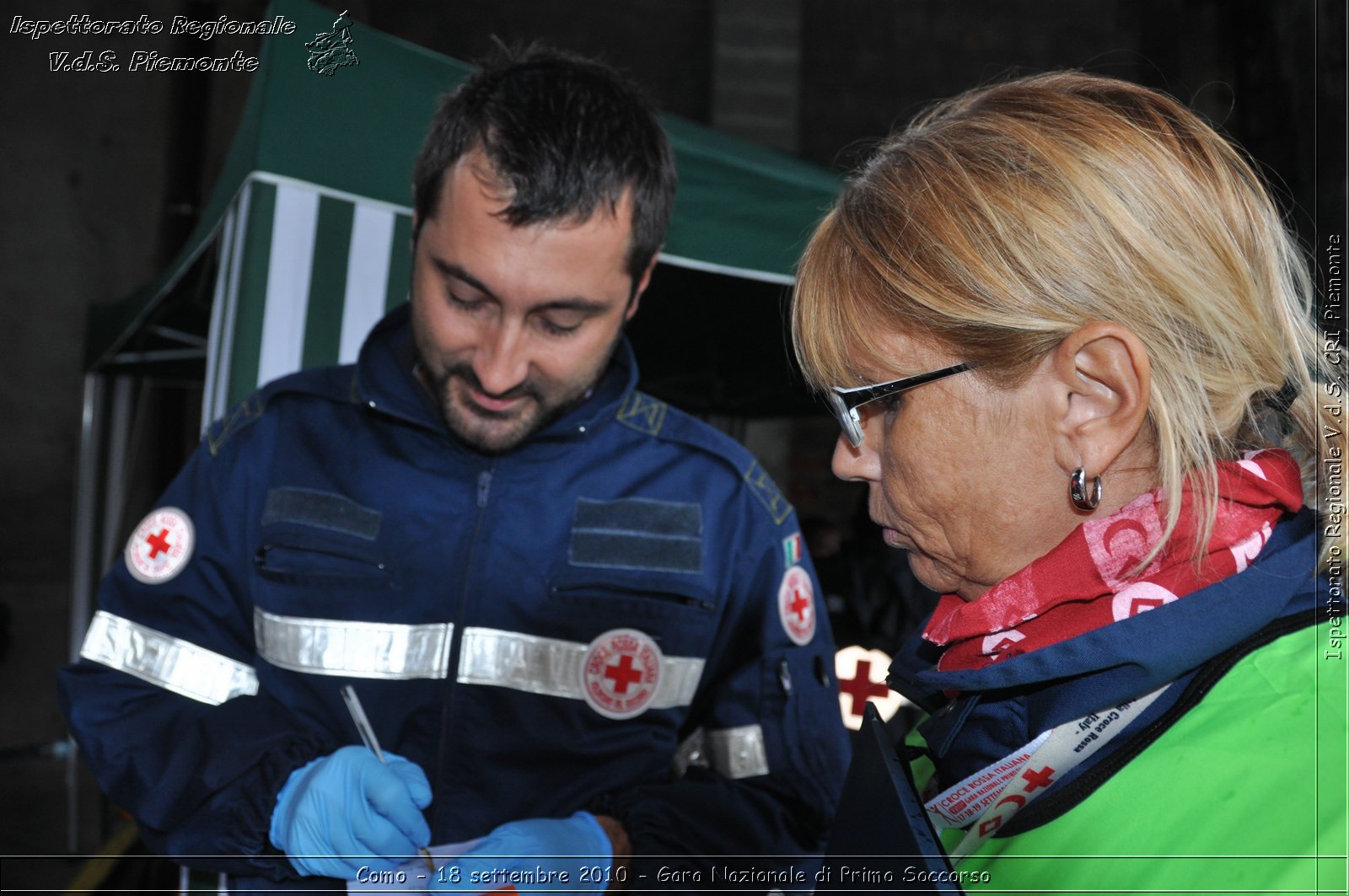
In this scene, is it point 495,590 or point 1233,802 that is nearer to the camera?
point 1233,802

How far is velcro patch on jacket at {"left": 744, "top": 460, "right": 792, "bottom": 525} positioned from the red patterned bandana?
84 cm

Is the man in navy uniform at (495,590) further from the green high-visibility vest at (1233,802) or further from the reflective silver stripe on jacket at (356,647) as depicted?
the green high-visibility vest at (1233,802)

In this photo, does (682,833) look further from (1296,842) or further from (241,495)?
(1296,842)

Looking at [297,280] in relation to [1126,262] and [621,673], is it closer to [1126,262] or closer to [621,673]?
[621,673]

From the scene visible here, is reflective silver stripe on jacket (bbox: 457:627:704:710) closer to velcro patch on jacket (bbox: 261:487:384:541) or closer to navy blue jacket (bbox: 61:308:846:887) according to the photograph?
navy blue jacket (bbox: 61:308:846:887)

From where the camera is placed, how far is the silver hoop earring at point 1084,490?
89 cm

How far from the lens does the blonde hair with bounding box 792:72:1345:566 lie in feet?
2.77

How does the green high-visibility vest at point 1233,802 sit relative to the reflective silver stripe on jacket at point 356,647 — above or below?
above

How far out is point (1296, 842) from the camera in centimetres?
64

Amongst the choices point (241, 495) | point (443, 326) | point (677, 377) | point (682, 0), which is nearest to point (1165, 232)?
point (443, 326)

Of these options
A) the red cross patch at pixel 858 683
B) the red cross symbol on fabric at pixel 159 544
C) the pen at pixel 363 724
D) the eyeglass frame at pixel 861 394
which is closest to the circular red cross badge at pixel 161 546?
the red cross symbol on fabric at pixel 159 544

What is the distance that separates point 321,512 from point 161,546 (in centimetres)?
24

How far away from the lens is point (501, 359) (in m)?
1.58

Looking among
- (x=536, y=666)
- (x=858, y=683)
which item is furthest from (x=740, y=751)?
(x=858, y=683)
